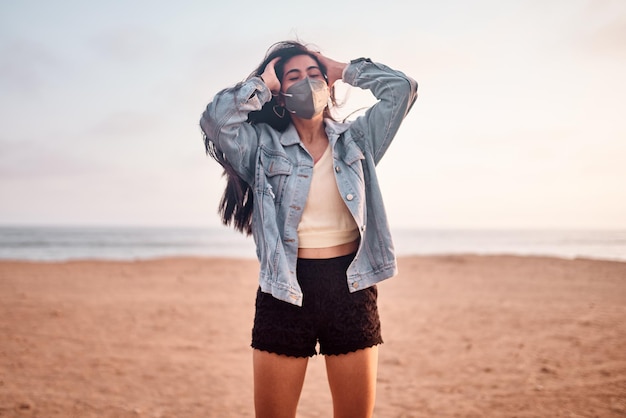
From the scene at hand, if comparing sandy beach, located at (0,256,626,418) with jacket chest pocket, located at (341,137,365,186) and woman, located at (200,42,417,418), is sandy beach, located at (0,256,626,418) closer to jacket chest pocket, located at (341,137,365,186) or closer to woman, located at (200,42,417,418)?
woman, located at (200,42,417,418)

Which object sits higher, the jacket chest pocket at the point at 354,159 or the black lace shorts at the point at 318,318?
the jacket chest pocket at the point at 354,159

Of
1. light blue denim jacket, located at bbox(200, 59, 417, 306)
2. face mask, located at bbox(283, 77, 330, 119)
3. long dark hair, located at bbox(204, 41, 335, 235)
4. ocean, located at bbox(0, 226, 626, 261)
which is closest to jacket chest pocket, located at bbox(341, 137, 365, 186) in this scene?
light blue denim jacket, located at bbox(200, 59, 417, 306)

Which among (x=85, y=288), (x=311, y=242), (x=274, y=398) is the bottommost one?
(x=85, y=288)

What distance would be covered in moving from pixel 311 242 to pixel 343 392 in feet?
2.24

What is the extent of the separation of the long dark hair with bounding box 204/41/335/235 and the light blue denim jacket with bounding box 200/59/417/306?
0.09 meters

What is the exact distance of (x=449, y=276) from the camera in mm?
12508

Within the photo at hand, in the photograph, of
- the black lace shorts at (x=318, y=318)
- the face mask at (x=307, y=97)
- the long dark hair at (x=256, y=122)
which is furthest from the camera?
the long dark hair at (x=256, y=122)

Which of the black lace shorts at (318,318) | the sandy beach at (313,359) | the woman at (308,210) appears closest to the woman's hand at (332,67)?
the woman at (308,210)

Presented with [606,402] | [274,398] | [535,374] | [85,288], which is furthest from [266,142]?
[85,288]

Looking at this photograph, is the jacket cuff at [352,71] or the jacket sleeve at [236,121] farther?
the jacket cuff at [352,71]

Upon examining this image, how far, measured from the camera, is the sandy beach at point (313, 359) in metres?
4.00

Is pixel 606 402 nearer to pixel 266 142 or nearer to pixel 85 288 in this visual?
pixel 266 142

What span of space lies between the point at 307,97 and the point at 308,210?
22.0 inches

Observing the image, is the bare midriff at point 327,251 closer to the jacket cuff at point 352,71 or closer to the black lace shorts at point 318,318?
the black lace shorts at point 318,318
